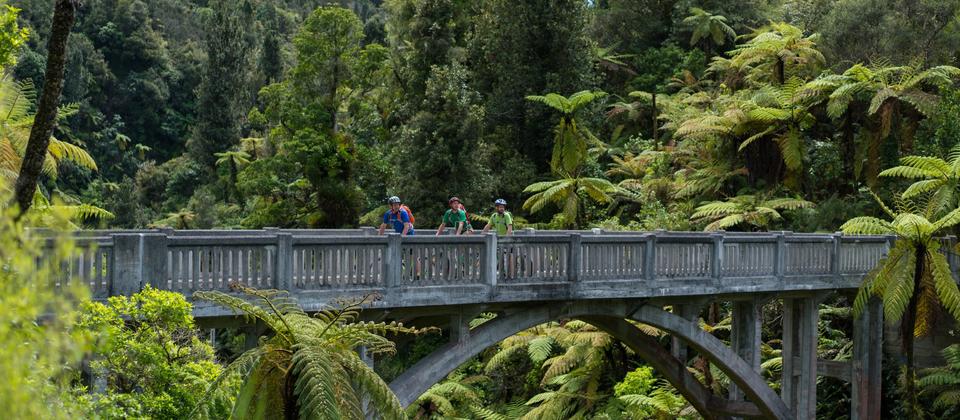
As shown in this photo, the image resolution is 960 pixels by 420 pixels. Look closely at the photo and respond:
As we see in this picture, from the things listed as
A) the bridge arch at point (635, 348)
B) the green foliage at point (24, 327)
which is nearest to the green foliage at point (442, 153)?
the bridge arch at point (635, 348)

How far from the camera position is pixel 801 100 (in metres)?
27.5

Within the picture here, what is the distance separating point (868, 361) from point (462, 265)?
9789mm

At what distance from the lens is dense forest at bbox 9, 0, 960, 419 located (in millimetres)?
9828

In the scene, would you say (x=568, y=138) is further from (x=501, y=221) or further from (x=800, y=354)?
(x=501, y=221)

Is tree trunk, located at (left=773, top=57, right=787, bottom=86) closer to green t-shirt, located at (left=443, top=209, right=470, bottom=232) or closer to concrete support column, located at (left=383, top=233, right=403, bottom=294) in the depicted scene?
green t-shirt, located at (left=443, top=209, right=470, bottom=232)

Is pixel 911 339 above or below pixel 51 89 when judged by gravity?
below

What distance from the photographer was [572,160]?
32.1 m

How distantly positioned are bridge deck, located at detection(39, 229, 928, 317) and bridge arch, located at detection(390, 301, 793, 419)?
428mm

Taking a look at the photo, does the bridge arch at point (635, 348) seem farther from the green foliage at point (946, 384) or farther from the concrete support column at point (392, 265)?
the green foliage at point (946, 384)

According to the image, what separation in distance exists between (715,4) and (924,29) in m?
13.7

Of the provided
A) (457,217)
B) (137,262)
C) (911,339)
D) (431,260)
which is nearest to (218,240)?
(137,262)

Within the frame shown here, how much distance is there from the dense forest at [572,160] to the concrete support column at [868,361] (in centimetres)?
55

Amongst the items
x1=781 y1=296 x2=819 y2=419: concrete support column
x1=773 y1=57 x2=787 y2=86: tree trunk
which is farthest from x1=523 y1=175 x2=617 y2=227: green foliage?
x1=781 y1=296 x2=819 y2=419: concrete support column

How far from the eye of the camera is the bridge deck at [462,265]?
1066 centimetres
